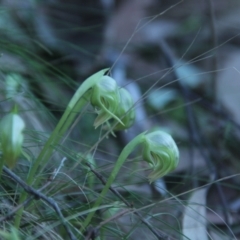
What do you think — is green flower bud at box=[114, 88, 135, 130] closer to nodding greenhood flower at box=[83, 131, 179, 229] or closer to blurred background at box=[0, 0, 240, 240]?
nodding greenhood flower at box=[83, 131, 179, 229]

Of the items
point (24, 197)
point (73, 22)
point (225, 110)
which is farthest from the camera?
point (73, 22)

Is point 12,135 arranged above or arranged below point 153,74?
above

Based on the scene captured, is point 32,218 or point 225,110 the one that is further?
point 225,110

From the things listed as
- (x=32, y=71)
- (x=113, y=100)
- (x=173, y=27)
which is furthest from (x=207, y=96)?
(x=113, y=100)

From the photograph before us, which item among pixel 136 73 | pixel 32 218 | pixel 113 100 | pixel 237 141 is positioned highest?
pixel 113 100

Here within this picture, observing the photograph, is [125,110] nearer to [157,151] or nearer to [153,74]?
[157,151]

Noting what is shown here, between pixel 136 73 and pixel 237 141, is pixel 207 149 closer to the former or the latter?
pixel 237 141

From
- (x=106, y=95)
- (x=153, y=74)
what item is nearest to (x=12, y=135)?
(x=106, y=95)
